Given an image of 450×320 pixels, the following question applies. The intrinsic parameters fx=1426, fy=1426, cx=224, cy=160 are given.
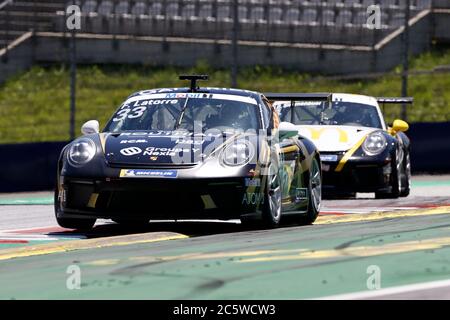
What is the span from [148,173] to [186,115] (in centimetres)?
133

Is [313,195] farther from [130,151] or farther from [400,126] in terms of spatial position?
[400,126]

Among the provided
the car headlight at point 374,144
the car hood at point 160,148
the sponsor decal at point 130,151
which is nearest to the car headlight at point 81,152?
the car hood at point 160,148

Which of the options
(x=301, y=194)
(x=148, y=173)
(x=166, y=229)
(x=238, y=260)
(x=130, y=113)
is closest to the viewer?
(x=238, y=260)

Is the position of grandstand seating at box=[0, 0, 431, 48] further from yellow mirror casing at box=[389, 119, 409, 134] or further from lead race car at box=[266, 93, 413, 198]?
yellow mirror casing at box=[389, 119, 409, 134]

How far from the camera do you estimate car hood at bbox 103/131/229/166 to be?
11148mm

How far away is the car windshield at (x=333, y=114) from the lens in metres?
17.2

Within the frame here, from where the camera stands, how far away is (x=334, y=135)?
16625mm

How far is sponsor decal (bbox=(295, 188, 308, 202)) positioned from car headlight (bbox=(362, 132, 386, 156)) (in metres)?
3.82

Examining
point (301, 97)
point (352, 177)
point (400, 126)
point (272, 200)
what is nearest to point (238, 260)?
point (272, 200)

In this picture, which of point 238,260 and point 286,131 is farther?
point 286,131

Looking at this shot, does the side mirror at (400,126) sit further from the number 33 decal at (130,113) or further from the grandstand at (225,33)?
the grandstand at (225,33)
